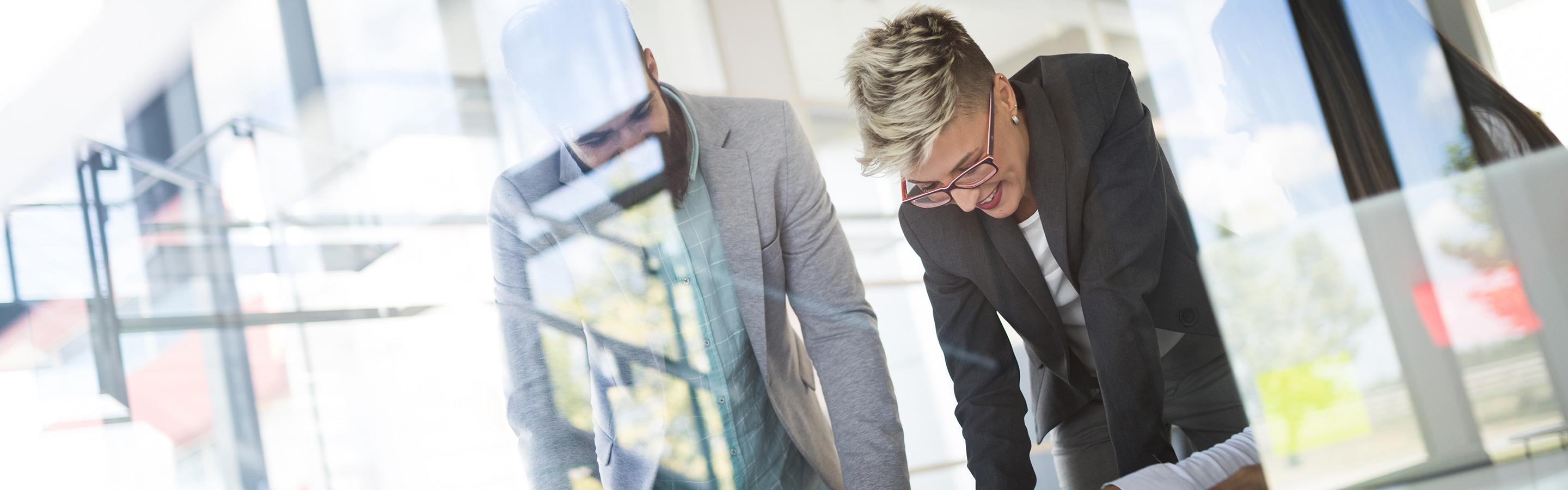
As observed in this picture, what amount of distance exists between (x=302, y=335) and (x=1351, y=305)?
110cm

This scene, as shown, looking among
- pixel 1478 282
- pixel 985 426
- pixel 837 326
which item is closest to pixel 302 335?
pixel 837 326

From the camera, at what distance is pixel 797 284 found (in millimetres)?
1349

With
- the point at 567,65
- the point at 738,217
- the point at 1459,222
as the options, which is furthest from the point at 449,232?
the point at 1459,222

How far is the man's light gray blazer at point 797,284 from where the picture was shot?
131 cm

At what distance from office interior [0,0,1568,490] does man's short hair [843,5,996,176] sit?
0.20 feet

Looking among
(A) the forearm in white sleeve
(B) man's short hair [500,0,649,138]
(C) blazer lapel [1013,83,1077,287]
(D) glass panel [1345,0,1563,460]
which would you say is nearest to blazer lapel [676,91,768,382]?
(B) man's short hair [500,0,649,138]

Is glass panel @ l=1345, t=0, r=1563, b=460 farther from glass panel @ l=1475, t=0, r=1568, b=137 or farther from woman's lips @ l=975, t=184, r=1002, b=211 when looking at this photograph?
woman's lips @ l=975, t=184, r=1002, b=211

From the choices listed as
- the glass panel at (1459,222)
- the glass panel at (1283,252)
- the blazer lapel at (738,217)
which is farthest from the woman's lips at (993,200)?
the glass panel at (1459,222)

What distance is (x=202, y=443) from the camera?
101 centimetres

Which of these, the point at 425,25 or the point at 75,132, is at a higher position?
the point at 425,25

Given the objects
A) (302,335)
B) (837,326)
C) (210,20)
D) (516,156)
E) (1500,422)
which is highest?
(210,20)

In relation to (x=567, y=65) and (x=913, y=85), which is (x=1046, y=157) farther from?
(x=567, y=65)

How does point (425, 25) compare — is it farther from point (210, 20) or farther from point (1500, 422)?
point (1500, 422)

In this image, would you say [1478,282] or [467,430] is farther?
[467,430]
